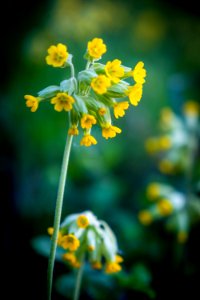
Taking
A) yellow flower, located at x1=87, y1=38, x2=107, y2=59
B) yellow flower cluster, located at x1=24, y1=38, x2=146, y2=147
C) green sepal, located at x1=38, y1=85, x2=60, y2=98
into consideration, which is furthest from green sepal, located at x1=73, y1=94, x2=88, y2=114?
yellow flower, located at x1=87, y1=38, x2=107, y2=59

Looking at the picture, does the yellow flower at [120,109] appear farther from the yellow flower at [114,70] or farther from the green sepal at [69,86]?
the green sepal at [69,86]

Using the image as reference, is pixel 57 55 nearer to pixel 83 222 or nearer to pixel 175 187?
pixel 83 222

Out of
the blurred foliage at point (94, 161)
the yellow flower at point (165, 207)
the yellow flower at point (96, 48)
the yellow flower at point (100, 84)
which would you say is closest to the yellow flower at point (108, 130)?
the yellow flower at point (100, 84)

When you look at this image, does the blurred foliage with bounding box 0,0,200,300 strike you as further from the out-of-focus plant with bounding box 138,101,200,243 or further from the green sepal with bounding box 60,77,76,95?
the green sepal with bounding box 60,77,76,95

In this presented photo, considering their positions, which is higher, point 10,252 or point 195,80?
point 195,80

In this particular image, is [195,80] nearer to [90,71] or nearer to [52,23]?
[52,23]

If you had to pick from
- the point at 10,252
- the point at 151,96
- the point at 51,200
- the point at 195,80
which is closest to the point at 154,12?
the point at 151,96
